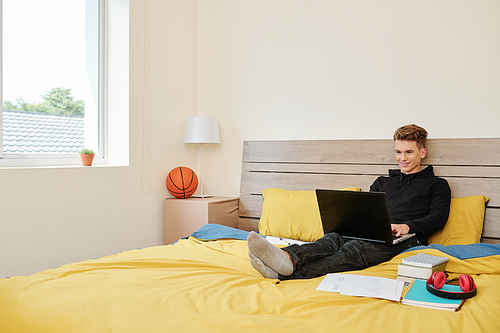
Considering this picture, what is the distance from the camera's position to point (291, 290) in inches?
57.9

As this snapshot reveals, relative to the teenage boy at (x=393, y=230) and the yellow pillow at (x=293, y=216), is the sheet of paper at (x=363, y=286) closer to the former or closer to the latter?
the teenage boy at (x=393, y=230)

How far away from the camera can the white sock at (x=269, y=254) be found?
1.58m

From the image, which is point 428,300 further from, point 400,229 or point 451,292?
point 400,229

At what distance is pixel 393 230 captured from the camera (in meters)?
2.04

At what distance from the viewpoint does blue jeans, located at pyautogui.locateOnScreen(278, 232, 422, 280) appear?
5.57ft

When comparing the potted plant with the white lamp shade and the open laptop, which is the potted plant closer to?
the white lamp shade

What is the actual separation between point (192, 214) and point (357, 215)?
4.75 ft

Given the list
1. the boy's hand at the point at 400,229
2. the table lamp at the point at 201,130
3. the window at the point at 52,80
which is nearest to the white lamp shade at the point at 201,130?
the table lamp at the point at 201,130

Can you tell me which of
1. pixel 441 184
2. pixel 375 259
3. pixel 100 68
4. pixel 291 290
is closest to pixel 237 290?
pixel 291 290

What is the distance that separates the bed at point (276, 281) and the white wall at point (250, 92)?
24cm

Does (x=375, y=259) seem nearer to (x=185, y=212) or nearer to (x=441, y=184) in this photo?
(x=441, y=184)

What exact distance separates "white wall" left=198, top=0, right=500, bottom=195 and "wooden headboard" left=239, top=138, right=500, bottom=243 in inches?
4.0

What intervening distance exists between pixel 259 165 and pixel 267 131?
0.28m

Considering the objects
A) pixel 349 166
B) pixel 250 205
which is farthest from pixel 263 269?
pixel 250 205
